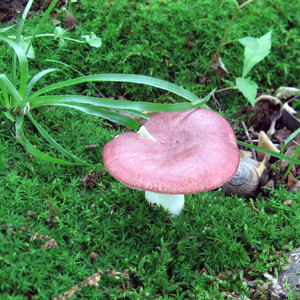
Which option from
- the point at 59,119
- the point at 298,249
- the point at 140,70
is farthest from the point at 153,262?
the point at 140,70

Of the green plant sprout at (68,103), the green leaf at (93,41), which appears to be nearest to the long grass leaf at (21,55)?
the green plant sprout at (68,103)

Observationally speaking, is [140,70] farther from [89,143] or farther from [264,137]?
[264,137]

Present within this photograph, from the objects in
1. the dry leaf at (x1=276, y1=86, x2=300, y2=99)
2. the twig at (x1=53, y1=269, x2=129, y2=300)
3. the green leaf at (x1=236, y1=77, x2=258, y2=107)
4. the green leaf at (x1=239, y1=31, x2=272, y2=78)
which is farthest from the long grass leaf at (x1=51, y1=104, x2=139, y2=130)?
the dry leaf at (x1=276, y1=86, x2=300, y2=99)

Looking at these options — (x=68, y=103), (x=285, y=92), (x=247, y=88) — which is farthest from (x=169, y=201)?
(x=285, y=92)

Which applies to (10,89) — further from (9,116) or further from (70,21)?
(70,21)

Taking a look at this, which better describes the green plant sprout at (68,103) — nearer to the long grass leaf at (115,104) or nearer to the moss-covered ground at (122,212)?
the long grass leaf at (115,104)

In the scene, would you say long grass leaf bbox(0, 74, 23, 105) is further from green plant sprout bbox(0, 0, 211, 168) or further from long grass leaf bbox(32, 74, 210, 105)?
long grass leaf bbox(32, 74, 210, 105)
